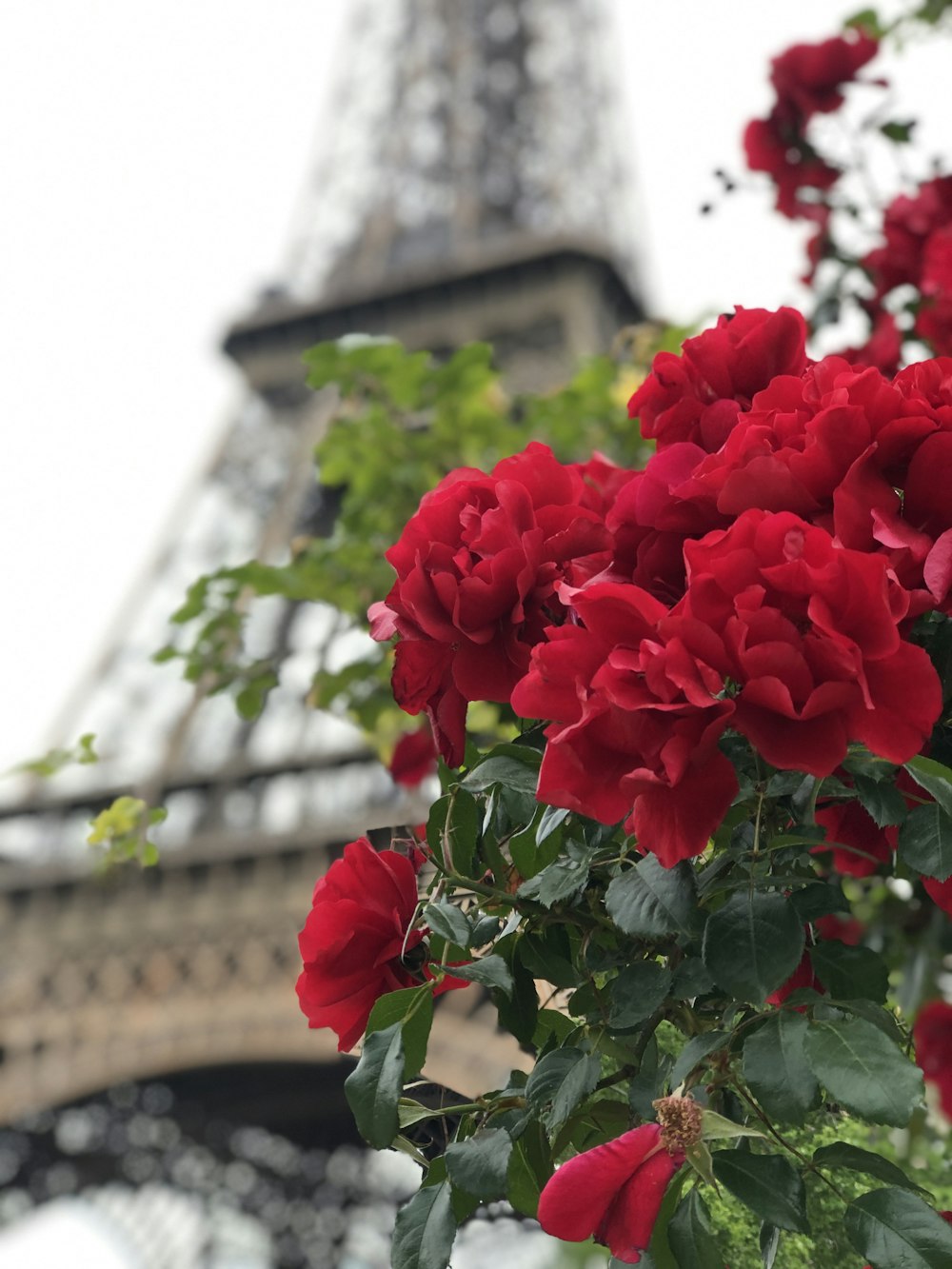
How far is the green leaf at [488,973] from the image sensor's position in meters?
0.62

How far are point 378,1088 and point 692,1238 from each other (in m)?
0.16

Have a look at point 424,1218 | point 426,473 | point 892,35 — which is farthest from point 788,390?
point 892,35

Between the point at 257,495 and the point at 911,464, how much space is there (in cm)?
1197

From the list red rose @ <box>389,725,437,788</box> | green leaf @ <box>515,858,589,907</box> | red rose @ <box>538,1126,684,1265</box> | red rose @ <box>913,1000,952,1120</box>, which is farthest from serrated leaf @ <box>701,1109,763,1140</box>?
red rose @ <box>913,1000,952,1120</box>

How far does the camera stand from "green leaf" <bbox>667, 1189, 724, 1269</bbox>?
0.58 metres

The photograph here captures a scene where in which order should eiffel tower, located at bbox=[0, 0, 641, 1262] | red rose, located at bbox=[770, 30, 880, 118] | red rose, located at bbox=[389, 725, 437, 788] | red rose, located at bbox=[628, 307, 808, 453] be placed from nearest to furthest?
red rose, located at bbox=[628, 307, 808, 453], red rose, located at bbox=[389, 725, 437, 788], red rose, located at bbox=[770, 30, 880, 118], eiffel tower, located at bbox=[0, 0, 641, 1262]

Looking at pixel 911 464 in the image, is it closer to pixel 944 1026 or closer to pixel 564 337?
pixel 944 1026

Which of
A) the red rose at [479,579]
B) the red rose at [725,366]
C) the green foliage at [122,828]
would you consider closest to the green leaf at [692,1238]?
the red rose at [479,579]

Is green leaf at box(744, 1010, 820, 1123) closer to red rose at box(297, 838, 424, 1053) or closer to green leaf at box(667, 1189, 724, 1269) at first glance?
green leaf at box(667, 1189, 724, 1269)

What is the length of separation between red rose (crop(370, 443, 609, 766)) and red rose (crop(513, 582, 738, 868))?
0.33ft

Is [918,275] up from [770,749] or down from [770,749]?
down

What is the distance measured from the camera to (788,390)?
27.0 inches

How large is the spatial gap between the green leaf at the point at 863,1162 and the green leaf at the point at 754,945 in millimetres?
108

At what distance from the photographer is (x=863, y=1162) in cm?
59
